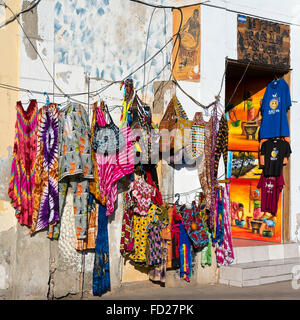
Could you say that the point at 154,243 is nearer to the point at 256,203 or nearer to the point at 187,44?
the point at 187,44

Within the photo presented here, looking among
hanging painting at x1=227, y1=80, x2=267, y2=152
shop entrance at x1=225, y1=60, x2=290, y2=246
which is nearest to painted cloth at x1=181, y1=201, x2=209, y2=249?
shop entrance at x1=225, y1=60, x2=290, y2=246

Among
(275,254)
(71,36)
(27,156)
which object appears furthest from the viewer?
(275,254)

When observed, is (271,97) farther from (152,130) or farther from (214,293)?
(214,293)

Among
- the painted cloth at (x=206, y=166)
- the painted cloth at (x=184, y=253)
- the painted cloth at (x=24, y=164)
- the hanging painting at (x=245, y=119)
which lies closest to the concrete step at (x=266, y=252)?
the painted cloth at (x=184, y=253)

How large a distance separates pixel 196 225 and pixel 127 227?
116cm

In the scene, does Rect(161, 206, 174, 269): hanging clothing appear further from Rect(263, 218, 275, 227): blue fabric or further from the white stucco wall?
Result: Rect(263, 218, 275, 227): blue fabric

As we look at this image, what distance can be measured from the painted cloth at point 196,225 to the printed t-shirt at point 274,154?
225 centimetres

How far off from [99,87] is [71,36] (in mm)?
809

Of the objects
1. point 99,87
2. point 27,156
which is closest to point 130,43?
point 99,87

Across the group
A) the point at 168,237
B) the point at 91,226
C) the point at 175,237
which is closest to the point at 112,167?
the point at 91,226

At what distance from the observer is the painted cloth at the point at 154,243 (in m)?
7.37

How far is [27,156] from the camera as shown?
6500mm

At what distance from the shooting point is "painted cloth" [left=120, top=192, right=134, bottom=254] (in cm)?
729

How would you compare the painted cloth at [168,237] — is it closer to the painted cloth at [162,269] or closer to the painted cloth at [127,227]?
the painted cloth at [162,269]
